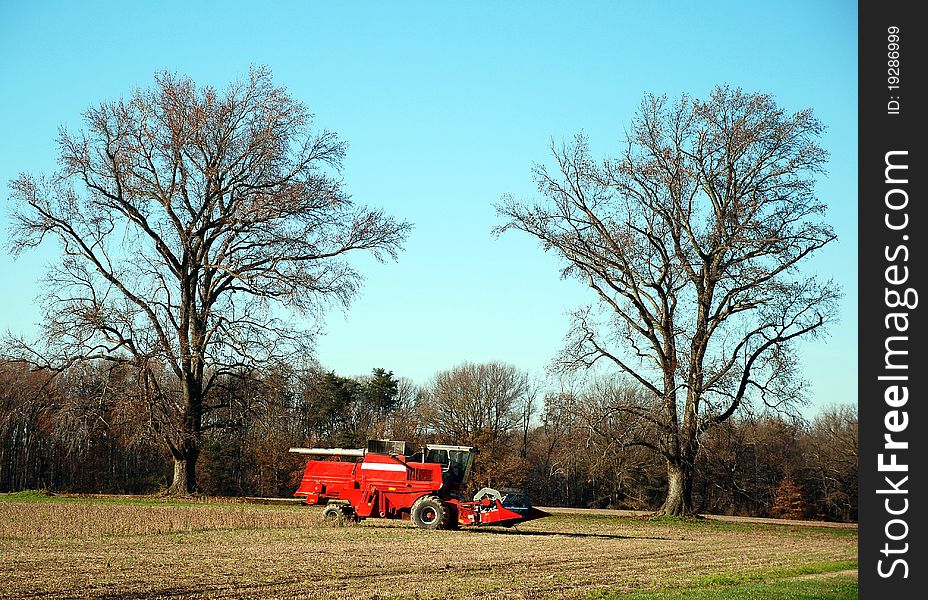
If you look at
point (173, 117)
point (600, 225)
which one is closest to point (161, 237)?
point (173, 117)

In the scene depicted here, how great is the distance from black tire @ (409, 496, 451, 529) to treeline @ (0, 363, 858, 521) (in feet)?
25.9

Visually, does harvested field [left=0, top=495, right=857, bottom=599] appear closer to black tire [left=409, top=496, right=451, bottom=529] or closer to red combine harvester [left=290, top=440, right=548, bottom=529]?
black tire [left=409, top=496, right=451, bottom=529]

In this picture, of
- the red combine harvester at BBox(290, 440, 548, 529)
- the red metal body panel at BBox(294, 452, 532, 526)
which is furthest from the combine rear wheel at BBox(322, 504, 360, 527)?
the red metal body panel at BBox(294, 452, 532, 526)

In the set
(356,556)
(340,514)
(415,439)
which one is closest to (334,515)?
(340,514)

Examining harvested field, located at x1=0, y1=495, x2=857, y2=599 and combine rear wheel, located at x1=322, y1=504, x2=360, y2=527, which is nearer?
harvested field, located at x1=0, y1=495, x2=857, y2=599

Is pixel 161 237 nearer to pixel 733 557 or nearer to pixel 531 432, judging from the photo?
pixel 733 557

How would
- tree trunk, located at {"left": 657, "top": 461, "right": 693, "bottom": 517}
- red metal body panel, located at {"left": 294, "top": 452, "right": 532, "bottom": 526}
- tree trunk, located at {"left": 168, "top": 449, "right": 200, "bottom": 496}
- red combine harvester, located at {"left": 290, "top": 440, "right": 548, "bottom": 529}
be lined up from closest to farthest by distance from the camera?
red combine harvester, located at {"left": 290, "top": 440, "right": 548, "bottom": 529}, red metal body panel, located at {"left": 294, "top": 452, "right": 532, "bottom": 526}, tree trunk, located at {"left": 657, "top": 461, "right": 693, "bottom": 517}, tree trunk, located at {"left": 168, "top": 449, "right": 200, "bottom": 496}

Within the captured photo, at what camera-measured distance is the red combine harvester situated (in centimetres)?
2502

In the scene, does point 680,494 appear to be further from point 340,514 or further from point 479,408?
point 479,408

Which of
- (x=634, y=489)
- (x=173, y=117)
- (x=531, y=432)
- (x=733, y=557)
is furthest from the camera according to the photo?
(x=531, y=432)

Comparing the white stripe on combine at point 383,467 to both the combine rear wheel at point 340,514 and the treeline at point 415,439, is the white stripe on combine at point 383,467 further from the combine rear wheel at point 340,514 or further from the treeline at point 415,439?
the treeline at point 415,439

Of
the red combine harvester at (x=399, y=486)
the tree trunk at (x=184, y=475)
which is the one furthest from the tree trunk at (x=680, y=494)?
the tree trunk at (x=184, y=475)

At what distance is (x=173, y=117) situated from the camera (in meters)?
34.3
